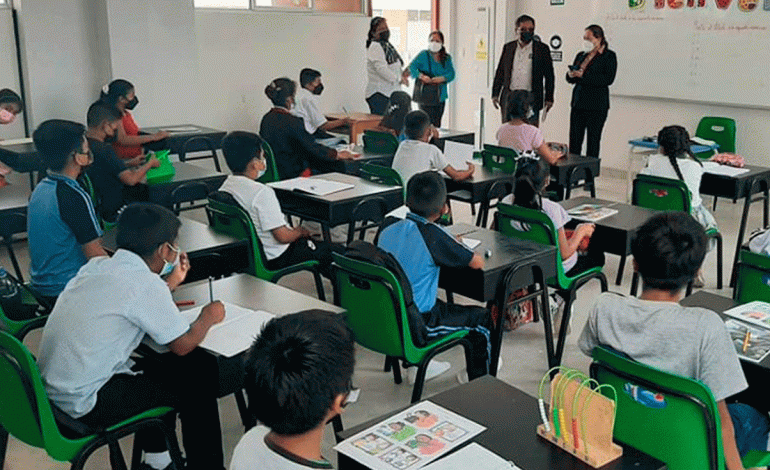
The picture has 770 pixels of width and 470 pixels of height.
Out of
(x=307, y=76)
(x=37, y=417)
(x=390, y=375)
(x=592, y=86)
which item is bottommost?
(x=390, y=375)

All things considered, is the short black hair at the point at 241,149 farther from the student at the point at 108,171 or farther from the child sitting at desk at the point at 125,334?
the child sitting at desk at the point at 125,334

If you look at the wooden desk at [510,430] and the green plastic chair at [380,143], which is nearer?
the wooden desk at [510,430]

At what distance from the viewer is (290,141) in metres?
5.72

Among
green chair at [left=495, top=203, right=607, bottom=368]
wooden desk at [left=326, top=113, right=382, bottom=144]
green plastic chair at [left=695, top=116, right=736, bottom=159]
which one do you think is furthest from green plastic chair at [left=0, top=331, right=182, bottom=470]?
green plastic chair at [left=695, top=116, right=736, bottom=159]

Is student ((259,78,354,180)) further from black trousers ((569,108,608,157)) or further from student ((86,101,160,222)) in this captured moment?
black trousers ((569,108,608,157))

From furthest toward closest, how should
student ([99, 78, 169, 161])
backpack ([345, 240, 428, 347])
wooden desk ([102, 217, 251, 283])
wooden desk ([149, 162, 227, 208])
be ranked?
student ([99, 78, 169, 161]) → wooden desk ([149, 162, 227, 208]) → wooden desk ([102, 217, 251, 283]) → backpack ([345, 240, 428, 347])

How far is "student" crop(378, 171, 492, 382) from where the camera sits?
3.09 meters

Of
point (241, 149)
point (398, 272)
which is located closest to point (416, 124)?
point (241, 149)

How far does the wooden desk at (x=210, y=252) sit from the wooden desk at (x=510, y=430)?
5.85 ft

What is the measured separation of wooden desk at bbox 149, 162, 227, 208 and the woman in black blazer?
13.1ft

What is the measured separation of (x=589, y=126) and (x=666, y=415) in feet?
19.8

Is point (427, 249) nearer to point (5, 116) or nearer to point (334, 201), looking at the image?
point (334, 201)

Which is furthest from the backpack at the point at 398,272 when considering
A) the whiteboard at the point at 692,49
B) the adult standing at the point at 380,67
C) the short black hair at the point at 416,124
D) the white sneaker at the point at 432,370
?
the whiteboard at the point at 692,49

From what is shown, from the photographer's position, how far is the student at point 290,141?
18.5 ft
